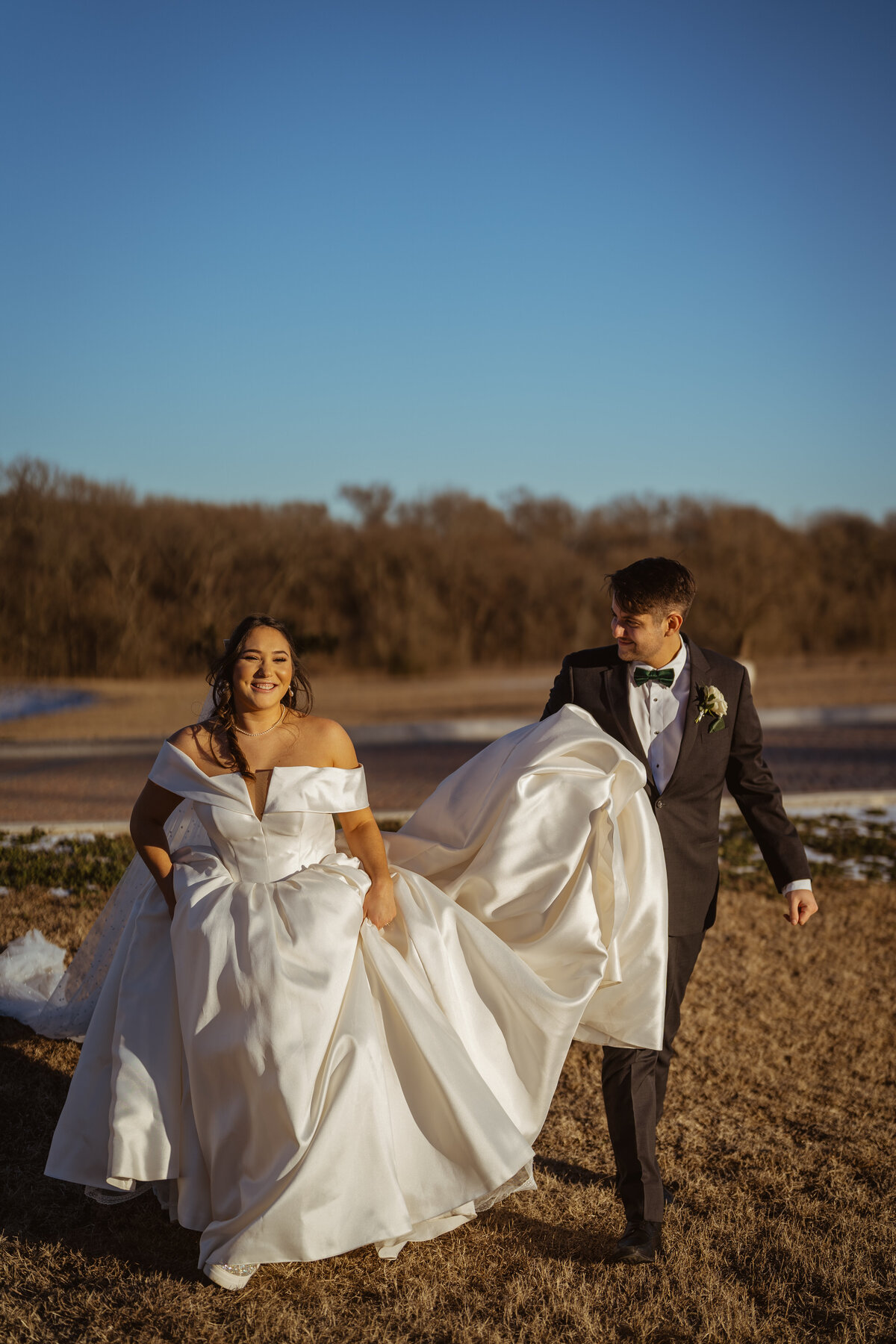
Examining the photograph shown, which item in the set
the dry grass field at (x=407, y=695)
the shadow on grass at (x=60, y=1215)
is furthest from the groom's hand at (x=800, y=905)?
the dry grass field at (x=407, y=695)

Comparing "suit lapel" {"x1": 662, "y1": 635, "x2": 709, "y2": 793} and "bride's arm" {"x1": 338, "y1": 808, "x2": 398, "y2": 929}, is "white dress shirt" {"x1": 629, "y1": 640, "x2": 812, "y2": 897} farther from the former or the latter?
"bride's arm" {"x1": 338, "y1": 808, "x2": 398, "y2": 929}

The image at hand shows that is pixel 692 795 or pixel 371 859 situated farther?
pixel 692 795

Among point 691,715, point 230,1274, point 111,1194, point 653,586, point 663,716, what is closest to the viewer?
point 230,1274

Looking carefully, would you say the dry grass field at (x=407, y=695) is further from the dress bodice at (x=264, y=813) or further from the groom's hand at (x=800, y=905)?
the groom's hand at (x=800, y=905)

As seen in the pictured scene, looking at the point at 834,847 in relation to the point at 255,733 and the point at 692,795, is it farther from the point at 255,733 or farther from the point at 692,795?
the point at 255,733

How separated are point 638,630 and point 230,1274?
2122mm

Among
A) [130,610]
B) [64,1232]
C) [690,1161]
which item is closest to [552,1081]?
[690,1161]

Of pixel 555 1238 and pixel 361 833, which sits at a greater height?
pixel 361 833

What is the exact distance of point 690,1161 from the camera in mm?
3865

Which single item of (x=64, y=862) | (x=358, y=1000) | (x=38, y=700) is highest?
(x=358, y=1000)

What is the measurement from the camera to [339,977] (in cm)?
287

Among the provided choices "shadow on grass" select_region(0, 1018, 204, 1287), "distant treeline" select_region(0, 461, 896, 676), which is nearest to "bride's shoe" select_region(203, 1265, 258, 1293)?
"shadow on grass" select_region(0, 1018, 204, 1287)

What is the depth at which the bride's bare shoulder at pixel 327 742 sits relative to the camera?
321 cm

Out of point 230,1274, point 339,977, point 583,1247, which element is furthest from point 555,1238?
point 339,977
